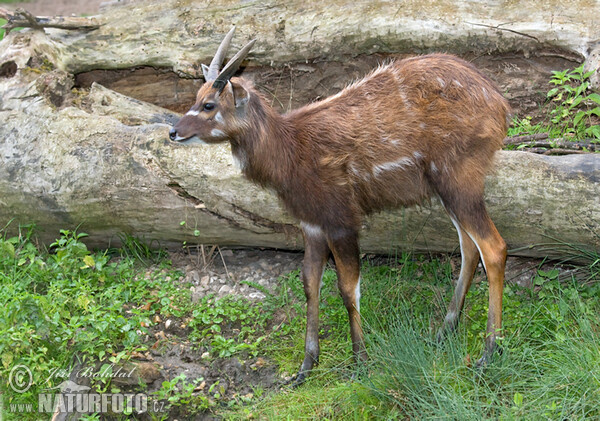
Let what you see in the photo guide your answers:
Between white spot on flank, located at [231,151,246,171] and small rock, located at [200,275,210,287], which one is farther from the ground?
white spot on flank, located at [231,151,246,171]

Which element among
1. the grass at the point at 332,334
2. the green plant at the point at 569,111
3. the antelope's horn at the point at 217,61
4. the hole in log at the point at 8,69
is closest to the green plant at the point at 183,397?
the grass at the point at 332,334

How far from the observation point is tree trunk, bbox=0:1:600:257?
209 inches

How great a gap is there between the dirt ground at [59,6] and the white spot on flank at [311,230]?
10.0m

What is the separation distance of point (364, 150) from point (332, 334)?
1482 mm

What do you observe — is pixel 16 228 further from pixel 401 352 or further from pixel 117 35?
pixel 401 352

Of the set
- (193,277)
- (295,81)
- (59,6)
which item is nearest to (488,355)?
(193,277)

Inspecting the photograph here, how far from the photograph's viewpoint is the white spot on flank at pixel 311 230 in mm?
4938

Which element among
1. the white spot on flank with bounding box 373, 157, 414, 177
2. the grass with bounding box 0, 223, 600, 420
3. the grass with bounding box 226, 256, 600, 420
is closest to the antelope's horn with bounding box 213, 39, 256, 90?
the white spot on flank with bounding box 373, 157, 414, 177

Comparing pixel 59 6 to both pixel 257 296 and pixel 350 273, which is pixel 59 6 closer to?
pixel 257 296

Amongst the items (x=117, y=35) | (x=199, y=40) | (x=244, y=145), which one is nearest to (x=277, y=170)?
(x=244, y=145)

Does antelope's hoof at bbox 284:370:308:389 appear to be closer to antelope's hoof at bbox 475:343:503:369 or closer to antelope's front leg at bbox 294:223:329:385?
antelope's front leg at bbox 294:223:329:385

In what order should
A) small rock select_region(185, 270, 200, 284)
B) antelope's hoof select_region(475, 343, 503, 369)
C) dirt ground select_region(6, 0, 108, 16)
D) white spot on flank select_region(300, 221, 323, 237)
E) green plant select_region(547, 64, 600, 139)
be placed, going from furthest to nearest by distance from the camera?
dirt ground select_region(6, 0, 108, 16) → small rock select_region(185, 270, 200, 284) → green plant select_region(547, 64, 600, 139) → white spot on flank select_region(300, 221, 323, 237) → antelope's hoof select_region(475, 343, 503, 369)

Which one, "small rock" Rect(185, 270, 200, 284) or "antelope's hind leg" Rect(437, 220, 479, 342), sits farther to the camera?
"small rock" Rect(185, 270, 200, 284)

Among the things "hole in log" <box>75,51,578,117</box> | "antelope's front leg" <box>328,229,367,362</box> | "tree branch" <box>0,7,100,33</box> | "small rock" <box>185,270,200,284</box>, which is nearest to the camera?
"antelope's front leg" <box>328,229,367,362</box>
